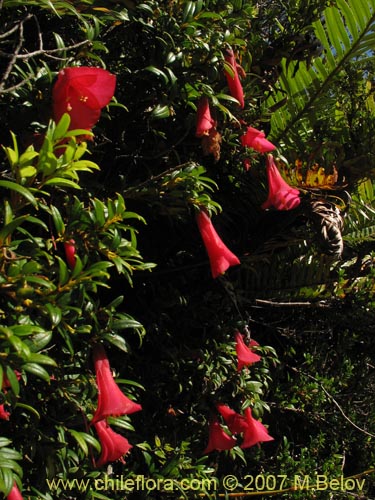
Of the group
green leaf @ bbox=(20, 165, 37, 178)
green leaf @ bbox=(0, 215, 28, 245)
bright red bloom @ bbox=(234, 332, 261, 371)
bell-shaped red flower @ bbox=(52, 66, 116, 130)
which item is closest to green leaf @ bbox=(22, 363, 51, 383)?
green leaf @ bbox=(0, 215, 28, 245)

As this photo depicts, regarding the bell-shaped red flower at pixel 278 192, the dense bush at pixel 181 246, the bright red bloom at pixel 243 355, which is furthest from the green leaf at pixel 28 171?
the bright red bloom at pixel 243 355

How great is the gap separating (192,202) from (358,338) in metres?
1.35

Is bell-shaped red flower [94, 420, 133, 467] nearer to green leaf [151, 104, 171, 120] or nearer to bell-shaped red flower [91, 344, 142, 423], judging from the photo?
bell-shaped red flower [91, 344, 142, 423]

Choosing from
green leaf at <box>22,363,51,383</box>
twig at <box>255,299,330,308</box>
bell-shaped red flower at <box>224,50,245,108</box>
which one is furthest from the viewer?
twig at <box>255,299,330,308</box>

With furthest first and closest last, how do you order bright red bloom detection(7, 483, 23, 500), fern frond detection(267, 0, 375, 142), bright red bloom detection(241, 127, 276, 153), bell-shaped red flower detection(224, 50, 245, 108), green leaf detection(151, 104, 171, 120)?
fern frond detection(267, 0, 375, 142) → bright red bloom detection(241, 127, 276, 153) → bell-shaped red flower detection(224, 50, 245, 108) → green leaf detection(151, 104, 171, 120) → bright red bloom detection(7, 483, 23, 500)

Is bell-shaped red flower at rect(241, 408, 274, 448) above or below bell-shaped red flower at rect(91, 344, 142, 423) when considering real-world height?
below

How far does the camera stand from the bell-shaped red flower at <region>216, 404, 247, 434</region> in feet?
6.00

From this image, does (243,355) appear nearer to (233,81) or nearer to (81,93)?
(233,81)

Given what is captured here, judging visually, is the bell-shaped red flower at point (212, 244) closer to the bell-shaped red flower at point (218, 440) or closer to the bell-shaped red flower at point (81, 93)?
the bell-shaped red flower at point (81, 93)

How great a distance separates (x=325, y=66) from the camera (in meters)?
2.18

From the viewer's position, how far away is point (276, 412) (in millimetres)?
2447

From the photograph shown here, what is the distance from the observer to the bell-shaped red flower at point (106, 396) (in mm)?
1285

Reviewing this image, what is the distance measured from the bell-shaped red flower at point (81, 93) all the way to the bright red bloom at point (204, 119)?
1.01 ft

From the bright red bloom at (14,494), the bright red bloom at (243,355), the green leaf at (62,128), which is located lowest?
the bright red bloom at (243,355)
